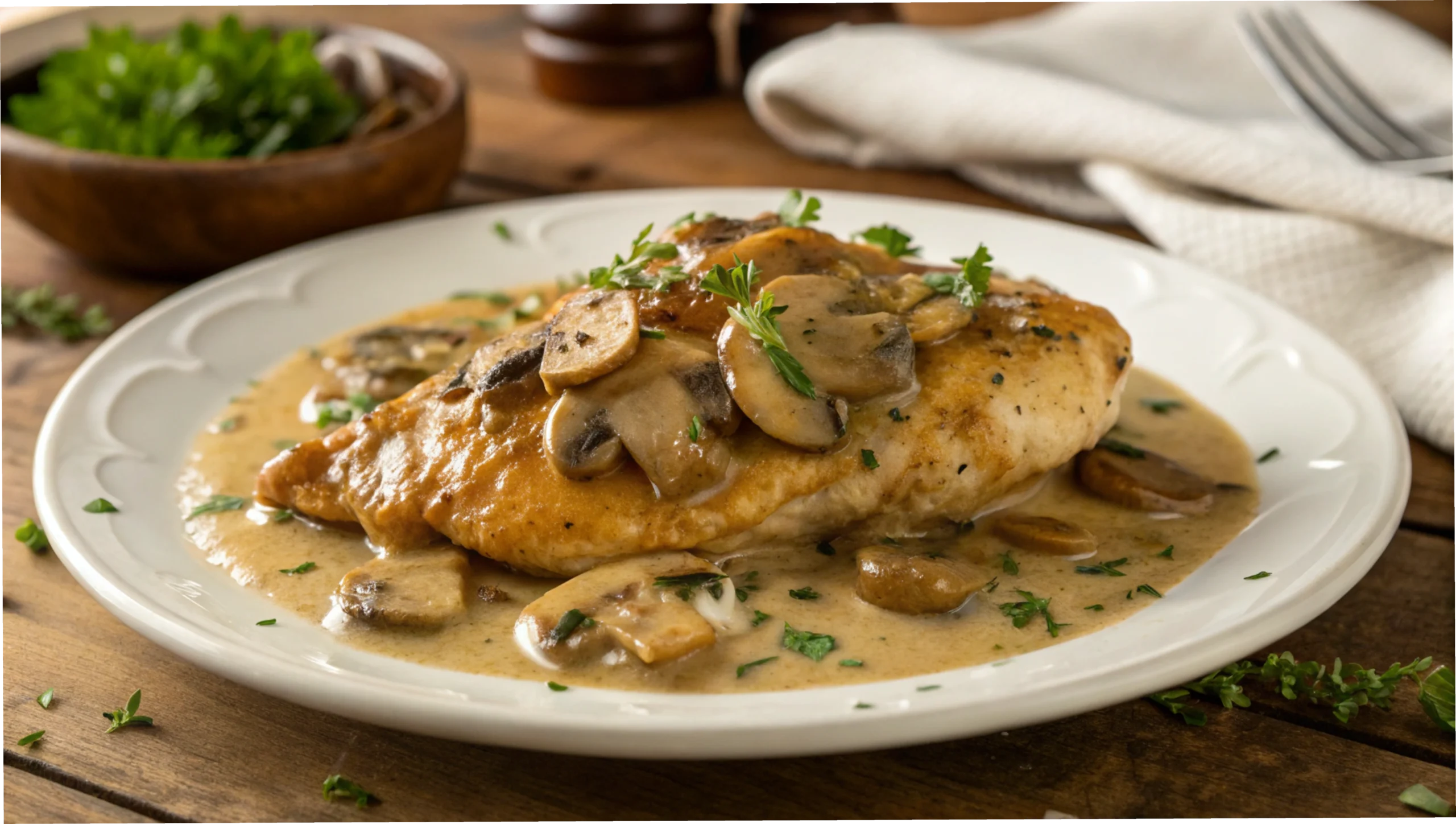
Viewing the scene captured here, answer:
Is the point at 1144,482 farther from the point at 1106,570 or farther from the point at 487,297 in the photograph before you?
the point at 487,297

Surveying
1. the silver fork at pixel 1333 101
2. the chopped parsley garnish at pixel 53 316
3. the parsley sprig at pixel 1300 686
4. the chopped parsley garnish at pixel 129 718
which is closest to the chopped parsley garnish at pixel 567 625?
the chopped parsley garnish at pixel 129 718

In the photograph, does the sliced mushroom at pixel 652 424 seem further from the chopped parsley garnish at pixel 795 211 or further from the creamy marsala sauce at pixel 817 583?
the chopped parsley garnish at pixel 795 211

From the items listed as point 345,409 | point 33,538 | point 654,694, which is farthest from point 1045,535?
point 33,538

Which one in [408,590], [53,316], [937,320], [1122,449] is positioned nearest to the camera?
[408,590]

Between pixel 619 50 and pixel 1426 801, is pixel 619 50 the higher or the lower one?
the lower one

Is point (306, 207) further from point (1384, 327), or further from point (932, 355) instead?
point (1384, 327)

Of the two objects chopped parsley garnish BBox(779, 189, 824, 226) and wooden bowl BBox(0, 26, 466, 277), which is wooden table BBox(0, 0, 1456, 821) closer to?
chopped parsley garnish BBox(779, 189, 824, 226)

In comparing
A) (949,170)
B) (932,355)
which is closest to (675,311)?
(932,355)
